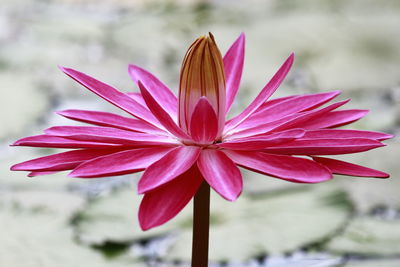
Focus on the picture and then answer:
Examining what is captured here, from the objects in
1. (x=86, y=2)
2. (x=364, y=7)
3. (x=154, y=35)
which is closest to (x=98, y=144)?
(x=154, y=35)

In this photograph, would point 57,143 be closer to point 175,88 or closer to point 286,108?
point 286,108

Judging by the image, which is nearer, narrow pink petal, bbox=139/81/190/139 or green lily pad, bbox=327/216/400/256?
narrow pink petal, bbox=139/81/190/139

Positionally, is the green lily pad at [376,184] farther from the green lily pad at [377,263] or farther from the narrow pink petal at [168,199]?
the narrow pink petal at [168,199]

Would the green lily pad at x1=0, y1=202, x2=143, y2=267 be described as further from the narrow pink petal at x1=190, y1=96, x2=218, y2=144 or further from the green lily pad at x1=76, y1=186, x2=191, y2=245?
the narrow pink petal at x1=190, y1=96, x2=218, y2=144

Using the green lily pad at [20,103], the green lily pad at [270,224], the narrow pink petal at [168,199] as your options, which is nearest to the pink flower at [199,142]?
the narrow pink petal at [168,199]

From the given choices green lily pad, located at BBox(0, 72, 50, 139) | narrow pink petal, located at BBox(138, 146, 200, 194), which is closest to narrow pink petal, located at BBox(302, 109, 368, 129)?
narrow pink petal, located at BBox(138, 146, 200, 194)

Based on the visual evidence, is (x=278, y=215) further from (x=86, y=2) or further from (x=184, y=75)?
(x=86, y=2)

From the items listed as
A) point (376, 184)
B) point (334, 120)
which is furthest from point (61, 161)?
point (376, 184)
